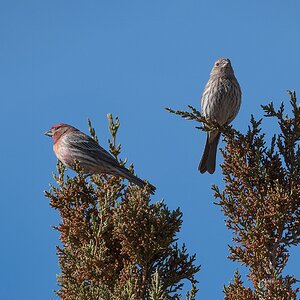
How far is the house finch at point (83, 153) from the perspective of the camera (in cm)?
740

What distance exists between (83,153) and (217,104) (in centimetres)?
239

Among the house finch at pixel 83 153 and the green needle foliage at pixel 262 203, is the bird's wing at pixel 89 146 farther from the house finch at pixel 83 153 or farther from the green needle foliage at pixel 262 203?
the green needle foliage at pixel 262 203

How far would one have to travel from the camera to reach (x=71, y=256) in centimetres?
589

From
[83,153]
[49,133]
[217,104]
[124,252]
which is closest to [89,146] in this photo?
Answer: [83,153]

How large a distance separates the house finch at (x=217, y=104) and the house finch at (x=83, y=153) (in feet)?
6.05

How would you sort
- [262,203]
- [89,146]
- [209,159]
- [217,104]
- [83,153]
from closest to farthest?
[262,203], [83,153], [89,146], [209,159], [217,104]

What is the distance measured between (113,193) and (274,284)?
2129 mm

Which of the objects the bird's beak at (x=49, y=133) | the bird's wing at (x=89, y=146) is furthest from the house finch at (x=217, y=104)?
the bird's beak at (x=49, y=133)

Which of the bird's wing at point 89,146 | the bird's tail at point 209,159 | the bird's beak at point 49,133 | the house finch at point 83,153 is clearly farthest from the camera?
the bird's beak at point 49,133

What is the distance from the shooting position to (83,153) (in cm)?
861

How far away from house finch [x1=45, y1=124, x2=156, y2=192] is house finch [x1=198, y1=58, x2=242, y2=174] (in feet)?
6.05

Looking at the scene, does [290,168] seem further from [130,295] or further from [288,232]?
[130,295]

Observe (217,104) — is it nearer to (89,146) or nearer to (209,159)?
(209,159)

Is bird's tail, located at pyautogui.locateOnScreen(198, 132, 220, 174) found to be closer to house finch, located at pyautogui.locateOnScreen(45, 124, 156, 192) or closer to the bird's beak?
house finch, located at pyautogui.locateOnScreen(45, 124, 156, 192)
